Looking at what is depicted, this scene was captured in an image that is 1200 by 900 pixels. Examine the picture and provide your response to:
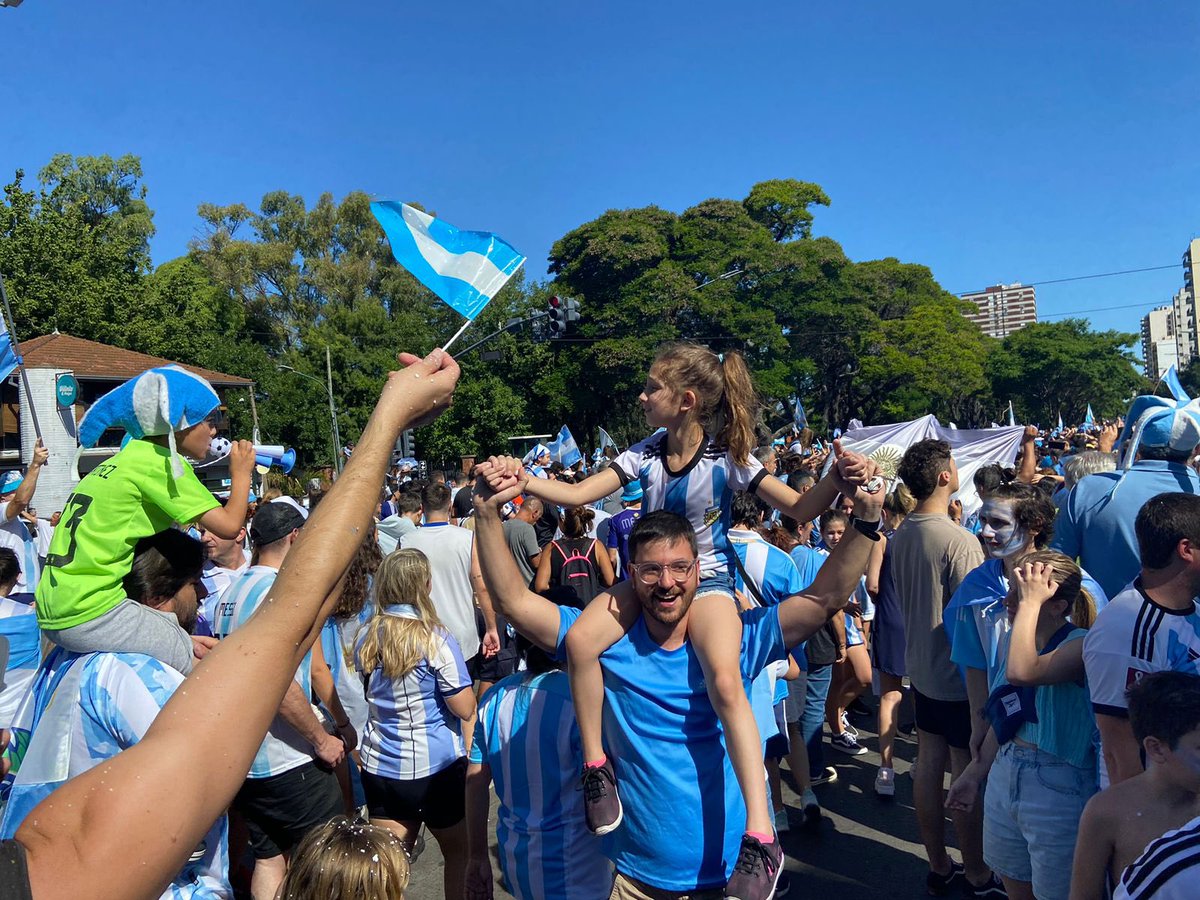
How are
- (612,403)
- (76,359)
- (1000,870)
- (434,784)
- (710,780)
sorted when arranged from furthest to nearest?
(612,403), (76,359), (434,784), (1000,870), (710,780)

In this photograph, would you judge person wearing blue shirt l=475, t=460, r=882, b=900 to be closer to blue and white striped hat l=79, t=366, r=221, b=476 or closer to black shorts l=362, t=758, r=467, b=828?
blue and white striped hat l=79, t=366, r=221, b=476

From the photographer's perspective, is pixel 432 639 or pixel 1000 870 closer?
pixel 1000 870

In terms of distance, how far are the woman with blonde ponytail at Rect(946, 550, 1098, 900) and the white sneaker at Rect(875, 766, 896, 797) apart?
94.5 inches

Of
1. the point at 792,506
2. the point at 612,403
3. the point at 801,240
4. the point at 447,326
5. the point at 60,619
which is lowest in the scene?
the point at 60,619

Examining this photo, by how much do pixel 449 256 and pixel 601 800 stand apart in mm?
1815

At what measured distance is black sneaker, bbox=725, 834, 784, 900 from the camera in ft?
7.80

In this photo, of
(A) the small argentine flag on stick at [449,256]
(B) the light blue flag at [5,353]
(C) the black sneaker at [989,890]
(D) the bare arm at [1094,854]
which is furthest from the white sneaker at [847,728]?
(B) the light blue flag at [5,353]

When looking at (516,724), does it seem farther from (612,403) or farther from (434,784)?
(612,403)

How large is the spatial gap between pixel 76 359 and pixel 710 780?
31.7m

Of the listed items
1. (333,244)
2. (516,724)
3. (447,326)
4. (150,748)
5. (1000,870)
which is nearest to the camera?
(150,748)

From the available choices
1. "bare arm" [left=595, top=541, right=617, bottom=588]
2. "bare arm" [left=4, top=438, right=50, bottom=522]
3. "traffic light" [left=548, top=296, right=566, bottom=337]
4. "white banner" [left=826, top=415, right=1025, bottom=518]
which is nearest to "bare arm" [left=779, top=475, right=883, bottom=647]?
"bare arm" [left=595, top=541, right=617, bottom=588]

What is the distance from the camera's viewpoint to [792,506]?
325cm

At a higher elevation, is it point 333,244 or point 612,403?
point 333,244

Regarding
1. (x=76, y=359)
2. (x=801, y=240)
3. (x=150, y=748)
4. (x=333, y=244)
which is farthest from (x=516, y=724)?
(x=333, y=244)
